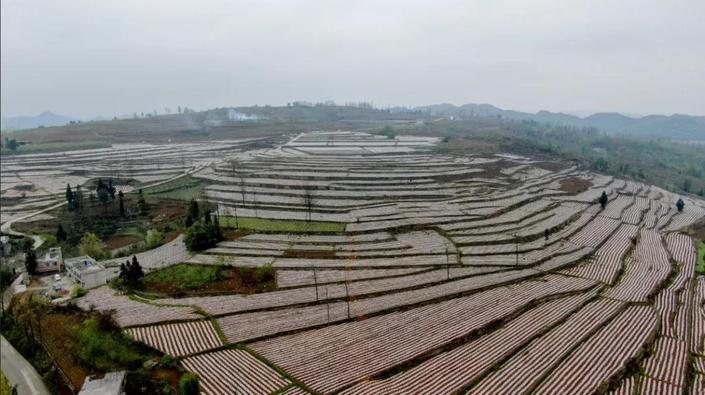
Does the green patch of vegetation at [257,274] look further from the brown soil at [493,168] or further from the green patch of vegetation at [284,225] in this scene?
the brown soil at [493,168]

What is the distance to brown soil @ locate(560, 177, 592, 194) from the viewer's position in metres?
50.4

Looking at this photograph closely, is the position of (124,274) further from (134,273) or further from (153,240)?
(153,240)

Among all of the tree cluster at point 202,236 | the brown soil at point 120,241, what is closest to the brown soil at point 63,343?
the tree cluster at point 202,236

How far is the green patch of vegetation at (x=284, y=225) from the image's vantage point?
110ft

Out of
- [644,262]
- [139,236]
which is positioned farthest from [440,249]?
[139,236]

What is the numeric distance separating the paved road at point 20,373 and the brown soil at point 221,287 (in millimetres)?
6135

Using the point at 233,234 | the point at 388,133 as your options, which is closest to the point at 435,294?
the point at 233,234

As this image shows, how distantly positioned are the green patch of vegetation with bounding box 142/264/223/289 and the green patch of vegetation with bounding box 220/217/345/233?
7322 mm

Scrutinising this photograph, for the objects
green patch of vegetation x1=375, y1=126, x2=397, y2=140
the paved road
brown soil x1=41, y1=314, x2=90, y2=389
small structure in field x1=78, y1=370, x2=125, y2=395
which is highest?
green patch of vegetation x1=375, y1=126, x2=397, y2=140

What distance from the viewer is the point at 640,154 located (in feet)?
332

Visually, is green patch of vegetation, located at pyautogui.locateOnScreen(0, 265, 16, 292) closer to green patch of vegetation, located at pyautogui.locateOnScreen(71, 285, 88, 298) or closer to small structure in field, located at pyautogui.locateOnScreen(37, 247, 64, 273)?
small structure in field, located at pyautogui.locateOnScreen(37, 247, 64, 273)

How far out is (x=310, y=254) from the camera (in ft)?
96.2

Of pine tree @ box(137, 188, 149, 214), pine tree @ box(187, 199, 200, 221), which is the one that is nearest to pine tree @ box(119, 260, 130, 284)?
pine tree @ box(187, 199, 200, 221)

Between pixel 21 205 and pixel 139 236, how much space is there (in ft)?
63.8
